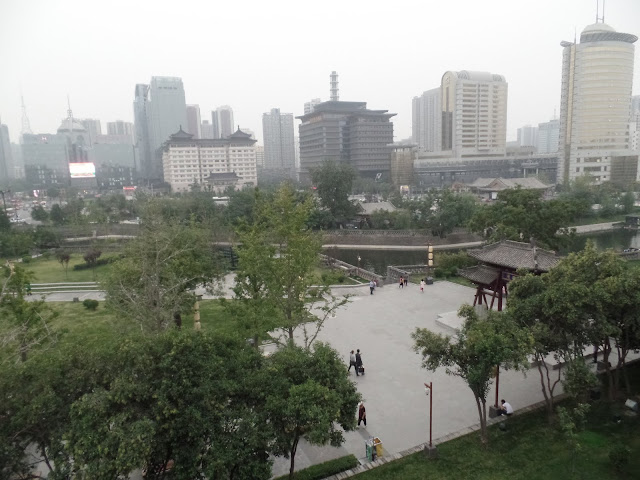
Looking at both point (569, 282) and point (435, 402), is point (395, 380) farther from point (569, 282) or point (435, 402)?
point (569, 282)

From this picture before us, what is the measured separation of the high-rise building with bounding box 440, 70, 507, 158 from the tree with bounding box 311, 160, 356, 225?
6565 centimetres

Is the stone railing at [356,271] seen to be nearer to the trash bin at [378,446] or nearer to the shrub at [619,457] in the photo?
the trash bin at [378,446]

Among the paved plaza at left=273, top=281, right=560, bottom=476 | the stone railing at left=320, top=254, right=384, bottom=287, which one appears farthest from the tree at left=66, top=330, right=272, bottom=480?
the stone railing at left=320, top=254, right=384, bottom=287

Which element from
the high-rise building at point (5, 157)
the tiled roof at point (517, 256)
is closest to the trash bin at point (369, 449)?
the tiled roof at point (517, 256)

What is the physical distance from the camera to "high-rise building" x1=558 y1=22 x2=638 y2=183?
267 feet

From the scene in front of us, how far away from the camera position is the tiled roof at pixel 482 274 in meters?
19.2

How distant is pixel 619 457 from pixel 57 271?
35.8 metres

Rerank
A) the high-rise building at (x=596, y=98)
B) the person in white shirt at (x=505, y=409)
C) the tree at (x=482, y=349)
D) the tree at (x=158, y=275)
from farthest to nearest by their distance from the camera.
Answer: the high-rise building at (x=596, y=98) → the tree at (x=158, y=275) → the person in white shirt at (x=505, y=409) → the tree at (x=482, y=349)

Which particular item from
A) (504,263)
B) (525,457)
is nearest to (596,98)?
(504,263)

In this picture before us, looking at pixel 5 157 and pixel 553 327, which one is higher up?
pixel 5 157

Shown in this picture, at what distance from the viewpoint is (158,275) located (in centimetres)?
1443

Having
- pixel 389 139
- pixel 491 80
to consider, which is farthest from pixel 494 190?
pixel 491 80

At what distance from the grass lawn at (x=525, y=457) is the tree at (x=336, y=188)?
129 ft

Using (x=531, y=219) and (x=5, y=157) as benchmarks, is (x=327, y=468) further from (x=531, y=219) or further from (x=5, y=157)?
(x=5, y=157)
